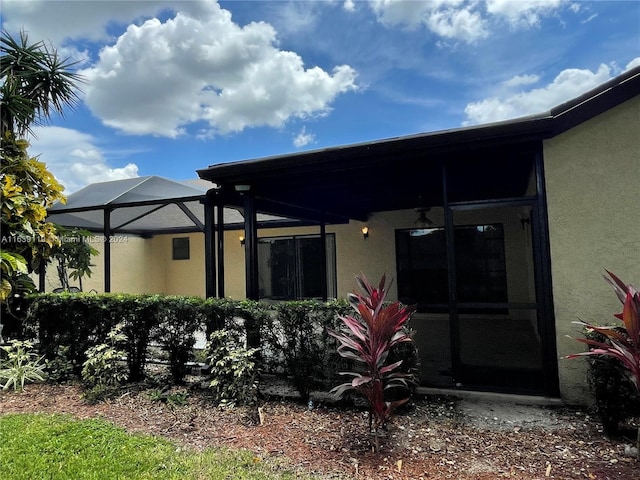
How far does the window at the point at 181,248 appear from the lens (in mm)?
13211

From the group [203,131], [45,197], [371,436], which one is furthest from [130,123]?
[371,436]

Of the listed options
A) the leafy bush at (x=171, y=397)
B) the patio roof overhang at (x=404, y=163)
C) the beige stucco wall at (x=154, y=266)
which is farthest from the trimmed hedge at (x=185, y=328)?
the beige stucco wall at (x=154, y=266)

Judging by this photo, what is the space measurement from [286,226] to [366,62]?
199 inches

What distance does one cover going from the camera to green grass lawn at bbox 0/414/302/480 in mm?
2668

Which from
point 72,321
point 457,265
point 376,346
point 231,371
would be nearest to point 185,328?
point 231,371

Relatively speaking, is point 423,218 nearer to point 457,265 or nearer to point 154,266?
point 457,265

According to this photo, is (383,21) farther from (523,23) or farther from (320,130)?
(320,130)

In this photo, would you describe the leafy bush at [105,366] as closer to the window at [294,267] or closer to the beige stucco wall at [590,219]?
the beige stucco wall at [590,219]

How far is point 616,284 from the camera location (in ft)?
10.1

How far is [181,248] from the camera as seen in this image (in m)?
13.3

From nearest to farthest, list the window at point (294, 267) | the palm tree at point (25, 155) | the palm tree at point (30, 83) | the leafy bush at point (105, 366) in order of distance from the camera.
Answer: the leafy bush at point (105, 366)
the palm tree at point (25, 155)
the palm tree at point (30, 83)
the window at point (294, 267)

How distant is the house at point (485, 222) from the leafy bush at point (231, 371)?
4.03 ft

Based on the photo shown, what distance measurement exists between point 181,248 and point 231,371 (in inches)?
397

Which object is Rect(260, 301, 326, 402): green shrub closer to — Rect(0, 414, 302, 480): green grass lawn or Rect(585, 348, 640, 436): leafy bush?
Rect(0, 414, 302, 480): green grass lawn
